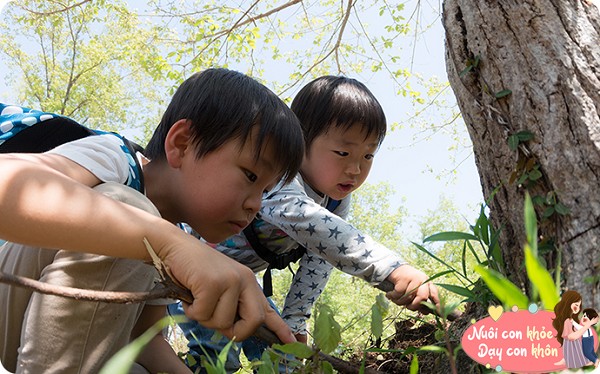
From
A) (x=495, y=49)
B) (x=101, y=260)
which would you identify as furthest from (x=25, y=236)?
(x=495, y=49)

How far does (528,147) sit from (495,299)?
12.1 inches

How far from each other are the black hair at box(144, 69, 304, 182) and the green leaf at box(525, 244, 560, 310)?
2.75ft

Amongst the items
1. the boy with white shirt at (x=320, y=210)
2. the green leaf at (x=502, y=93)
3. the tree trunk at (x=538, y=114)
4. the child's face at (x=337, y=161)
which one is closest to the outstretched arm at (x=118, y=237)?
the tree trunk at (x=538, y=114)

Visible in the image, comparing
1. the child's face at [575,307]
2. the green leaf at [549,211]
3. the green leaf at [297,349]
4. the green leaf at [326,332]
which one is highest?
the green leaf at [549,211]

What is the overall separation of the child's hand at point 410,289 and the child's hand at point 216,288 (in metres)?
0.69

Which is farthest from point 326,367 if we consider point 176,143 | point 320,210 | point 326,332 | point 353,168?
point 353,168

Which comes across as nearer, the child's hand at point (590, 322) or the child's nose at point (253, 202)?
the child's hand at point (590, 322)

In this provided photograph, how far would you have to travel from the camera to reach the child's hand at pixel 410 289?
60.6 inches

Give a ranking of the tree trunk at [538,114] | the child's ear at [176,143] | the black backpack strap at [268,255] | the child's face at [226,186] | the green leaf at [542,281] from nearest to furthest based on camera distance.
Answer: the green leaf at [542,281] → the tree trunk at [538,114] → the child's face at [226,186] → the child's ear at [176,143] → the black backpack strap at [268,255]

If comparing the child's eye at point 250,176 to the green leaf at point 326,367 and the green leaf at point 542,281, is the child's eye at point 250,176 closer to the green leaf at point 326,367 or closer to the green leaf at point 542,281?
the green leaf at point 326,367

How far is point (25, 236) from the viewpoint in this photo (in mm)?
891

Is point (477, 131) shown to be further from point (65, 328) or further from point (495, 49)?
point (65, 328)

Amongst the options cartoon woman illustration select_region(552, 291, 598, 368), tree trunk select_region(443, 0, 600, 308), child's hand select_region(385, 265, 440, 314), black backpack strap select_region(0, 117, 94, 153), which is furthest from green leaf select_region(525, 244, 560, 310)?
black backpack strap select_region(0, 117, 94, 153)

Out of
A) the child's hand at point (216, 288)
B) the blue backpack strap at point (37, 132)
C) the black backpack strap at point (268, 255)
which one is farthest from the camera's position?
the black backpack strap at point (268, 255)
